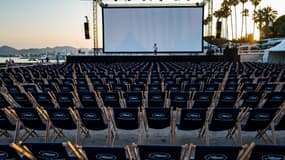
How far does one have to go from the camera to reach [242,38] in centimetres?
7331

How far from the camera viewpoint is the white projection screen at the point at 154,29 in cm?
2408

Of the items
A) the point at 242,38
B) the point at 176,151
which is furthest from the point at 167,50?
the point at 242,38

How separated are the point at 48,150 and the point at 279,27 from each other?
66.0 m

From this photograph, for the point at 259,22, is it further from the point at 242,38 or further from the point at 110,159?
the point at 110,159

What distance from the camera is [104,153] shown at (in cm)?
245

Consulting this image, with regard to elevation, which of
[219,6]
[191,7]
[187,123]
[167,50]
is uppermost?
[219,6]

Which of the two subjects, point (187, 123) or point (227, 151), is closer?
point (227, 151)

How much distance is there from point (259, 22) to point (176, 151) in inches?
2639

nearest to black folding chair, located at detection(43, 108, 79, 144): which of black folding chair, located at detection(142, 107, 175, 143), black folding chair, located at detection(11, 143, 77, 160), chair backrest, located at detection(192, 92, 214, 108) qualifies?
black folding chair, located at detection(142, 107, 175, 143)

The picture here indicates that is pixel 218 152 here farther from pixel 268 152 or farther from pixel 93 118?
pixel 93 118

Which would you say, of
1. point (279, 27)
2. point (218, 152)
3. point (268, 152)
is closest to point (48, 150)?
point (218, 152)

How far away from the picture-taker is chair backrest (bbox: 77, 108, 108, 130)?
4.46 meters

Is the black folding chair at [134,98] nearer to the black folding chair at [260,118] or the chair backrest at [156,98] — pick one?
the chair backrest at [156,98]

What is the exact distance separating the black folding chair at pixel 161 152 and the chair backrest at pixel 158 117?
77.5 inches
